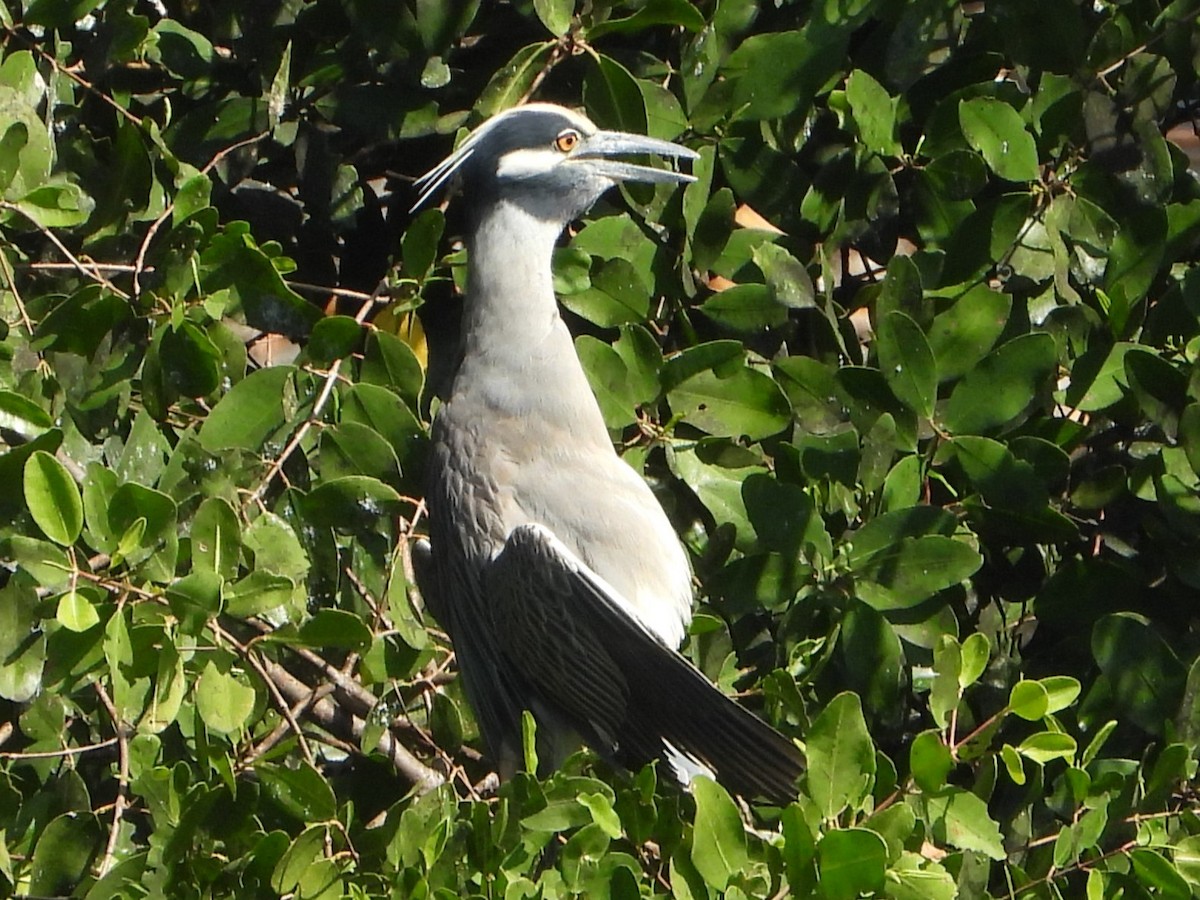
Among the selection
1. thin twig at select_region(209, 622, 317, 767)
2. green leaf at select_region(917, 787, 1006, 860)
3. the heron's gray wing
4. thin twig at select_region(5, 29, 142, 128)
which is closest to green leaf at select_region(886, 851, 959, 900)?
green leaf at select_region(917, 787, 1006, 860)

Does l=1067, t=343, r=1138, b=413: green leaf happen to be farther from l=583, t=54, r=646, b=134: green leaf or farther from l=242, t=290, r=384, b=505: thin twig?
l=242, t=290, r=384, b=505: thin twig

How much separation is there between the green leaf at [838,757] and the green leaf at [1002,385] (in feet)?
2.09

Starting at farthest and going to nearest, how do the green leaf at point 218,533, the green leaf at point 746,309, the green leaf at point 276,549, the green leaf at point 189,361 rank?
the green leaf at point 746,309 < the green leaf at point 189,361 < the green leaf at point 276,549 < the green leaf at point 218,533

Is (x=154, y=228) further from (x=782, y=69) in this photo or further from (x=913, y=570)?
(x=913, y=570)

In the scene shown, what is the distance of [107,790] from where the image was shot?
2457 millimetres

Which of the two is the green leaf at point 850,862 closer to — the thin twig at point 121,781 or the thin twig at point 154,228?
the thin twig at point 121,781

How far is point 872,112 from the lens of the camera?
2.26 m

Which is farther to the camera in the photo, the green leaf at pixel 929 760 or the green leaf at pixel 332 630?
the green leaf at pixel 332 630

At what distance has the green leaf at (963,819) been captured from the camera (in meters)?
1.75

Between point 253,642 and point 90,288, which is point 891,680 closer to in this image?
point 253,642

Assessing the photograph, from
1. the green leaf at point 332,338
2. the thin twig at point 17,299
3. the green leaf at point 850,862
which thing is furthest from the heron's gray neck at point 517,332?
the green leaf at point 850,862

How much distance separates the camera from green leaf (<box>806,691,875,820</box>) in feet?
5.29

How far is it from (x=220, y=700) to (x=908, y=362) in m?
0.96

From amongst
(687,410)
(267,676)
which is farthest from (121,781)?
(687,410)
